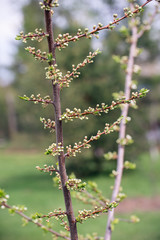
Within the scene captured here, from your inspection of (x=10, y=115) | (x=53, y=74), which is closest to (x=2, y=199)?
(x=53, y=74)

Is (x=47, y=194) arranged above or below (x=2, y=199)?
above

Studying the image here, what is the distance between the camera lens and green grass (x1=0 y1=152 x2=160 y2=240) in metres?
11.8

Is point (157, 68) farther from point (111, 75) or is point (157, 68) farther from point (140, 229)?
point (140, 229)

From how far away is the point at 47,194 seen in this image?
18.4 metres

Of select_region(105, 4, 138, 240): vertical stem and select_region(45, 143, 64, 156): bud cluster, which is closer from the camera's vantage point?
select_region(45, 143, 64, 156): bud cluster

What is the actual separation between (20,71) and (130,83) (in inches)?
1506

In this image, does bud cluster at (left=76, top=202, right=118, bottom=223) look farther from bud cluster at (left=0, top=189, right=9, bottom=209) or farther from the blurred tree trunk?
the blurred tree trunk

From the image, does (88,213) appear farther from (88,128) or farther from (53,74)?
(88,128)

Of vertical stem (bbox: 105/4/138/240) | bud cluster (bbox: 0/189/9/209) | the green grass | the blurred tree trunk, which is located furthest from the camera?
the blurred tree trunk

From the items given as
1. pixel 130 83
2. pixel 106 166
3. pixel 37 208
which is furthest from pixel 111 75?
pixel 130 83

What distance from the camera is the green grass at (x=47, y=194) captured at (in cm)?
1184

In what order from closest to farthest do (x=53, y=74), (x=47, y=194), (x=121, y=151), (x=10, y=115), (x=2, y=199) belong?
(x=53, y=74) → (x=2, y=199) → (x=121, y=151) → (x=47, y=194) → (x=10, y=115)

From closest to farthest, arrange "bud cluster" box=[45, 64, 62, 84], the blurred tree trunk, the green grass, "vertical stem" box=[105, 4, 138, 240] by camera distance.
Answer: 1. "bud cluster" box=[45, 64, 62, 84]
2. "vertical stem" box=[105, 4, 138, 240]
3. the green grass
4. the blurred tree trunk

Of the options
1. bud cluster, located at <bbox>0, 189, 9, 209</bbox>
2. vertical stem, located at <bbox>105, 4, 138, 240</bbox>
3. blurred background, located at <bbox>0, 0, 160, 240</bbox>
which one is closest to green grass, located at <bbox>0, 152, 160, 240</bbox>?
blurred background, located at <bbox>0, 0, 160, 240</bbox>
